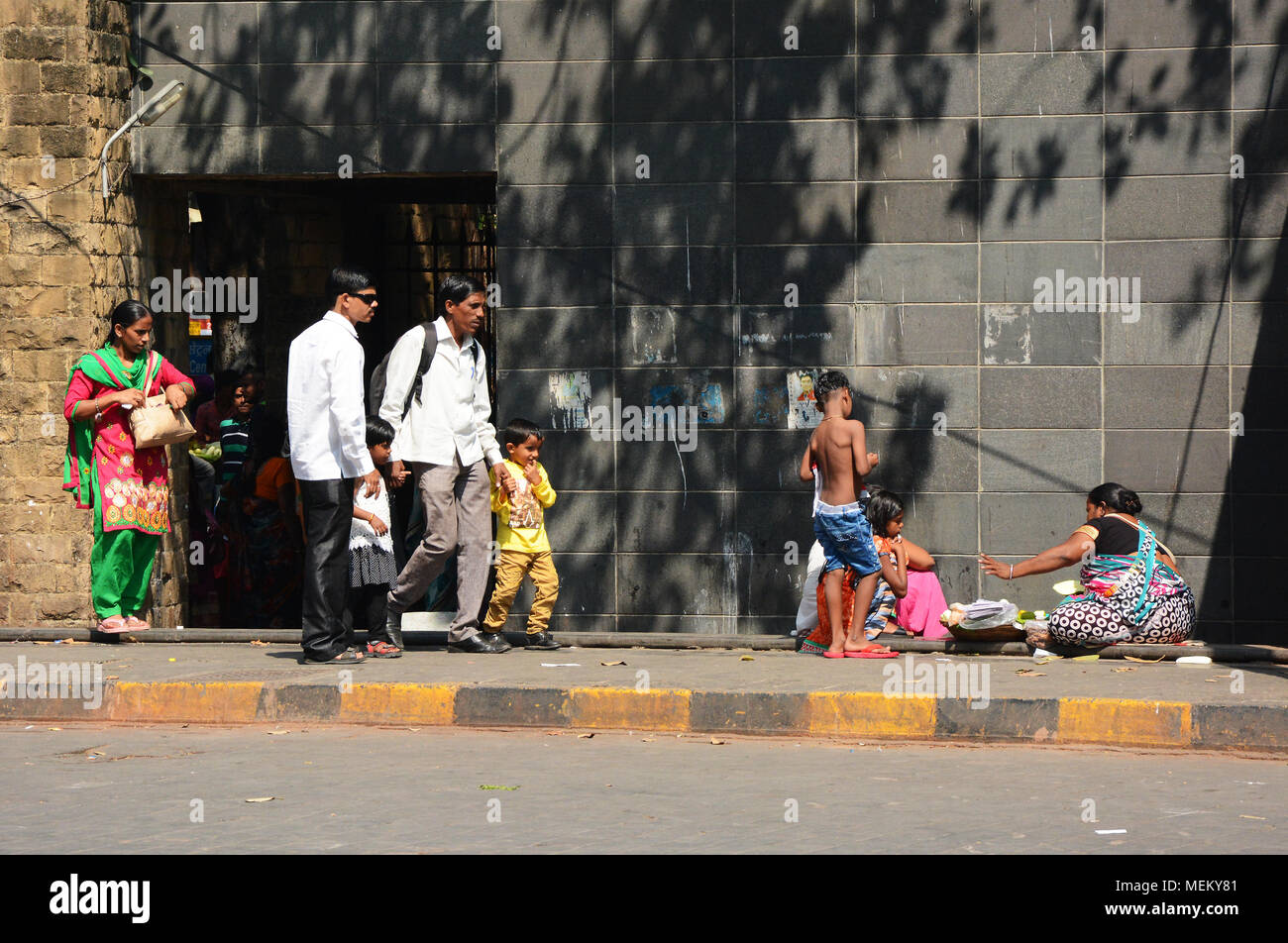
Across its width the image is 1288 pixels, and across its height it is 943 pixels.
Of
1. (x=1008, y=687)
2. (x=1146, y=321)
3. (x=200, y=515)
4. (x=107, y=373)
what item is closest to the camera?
(x=1008, y=687)

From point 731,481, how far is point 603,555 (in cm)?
88

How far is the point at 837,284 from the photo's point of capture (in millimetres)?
9430

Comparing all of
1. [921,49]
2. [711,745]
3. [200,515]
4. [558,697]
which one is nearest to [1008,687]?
[711,745]

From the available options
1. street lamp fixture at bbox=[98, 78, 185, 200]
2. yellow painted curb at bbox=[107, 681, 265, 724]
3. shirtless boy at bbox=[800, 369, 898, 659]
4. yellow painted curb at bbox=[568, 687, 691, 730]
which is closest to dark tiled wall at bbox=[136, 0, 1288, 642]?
street lamp fixture at bbox=[98, 78, 185, 200]

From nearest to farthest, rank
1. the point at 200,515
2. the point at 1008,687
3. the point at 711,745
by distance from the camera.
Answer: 1. the point at 711,745
2. the point at 1008,687
3. the point at 200,515

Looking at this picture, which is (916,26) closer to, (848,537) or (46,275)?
(848,537)

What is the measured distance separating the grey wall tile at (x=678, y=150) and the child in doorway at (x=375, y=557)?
7.74 feet

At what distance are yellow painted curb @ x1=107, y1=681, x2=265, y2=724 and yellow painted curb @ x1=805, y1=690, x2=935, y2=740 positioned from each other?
252 centimetres

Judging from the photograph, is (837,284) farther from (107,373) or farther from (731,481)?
(107,373)

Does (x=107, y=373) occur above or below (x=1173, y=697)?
above

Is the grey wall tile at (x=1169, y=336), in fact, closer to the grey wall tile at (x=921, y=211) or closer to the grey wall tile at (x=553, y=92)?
the grey wall tile at (x=921, y=211)

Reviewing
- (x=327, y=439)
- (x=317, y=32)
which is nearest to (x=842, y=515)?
(x=327, y=439)

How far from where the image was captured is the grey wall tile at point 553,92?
31.2 ft

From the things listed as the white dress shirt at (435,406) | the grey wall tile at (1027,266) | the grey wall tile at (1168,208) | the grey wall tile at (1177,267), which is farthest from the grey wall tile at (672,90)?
the grey wall tile at (1177,267)
